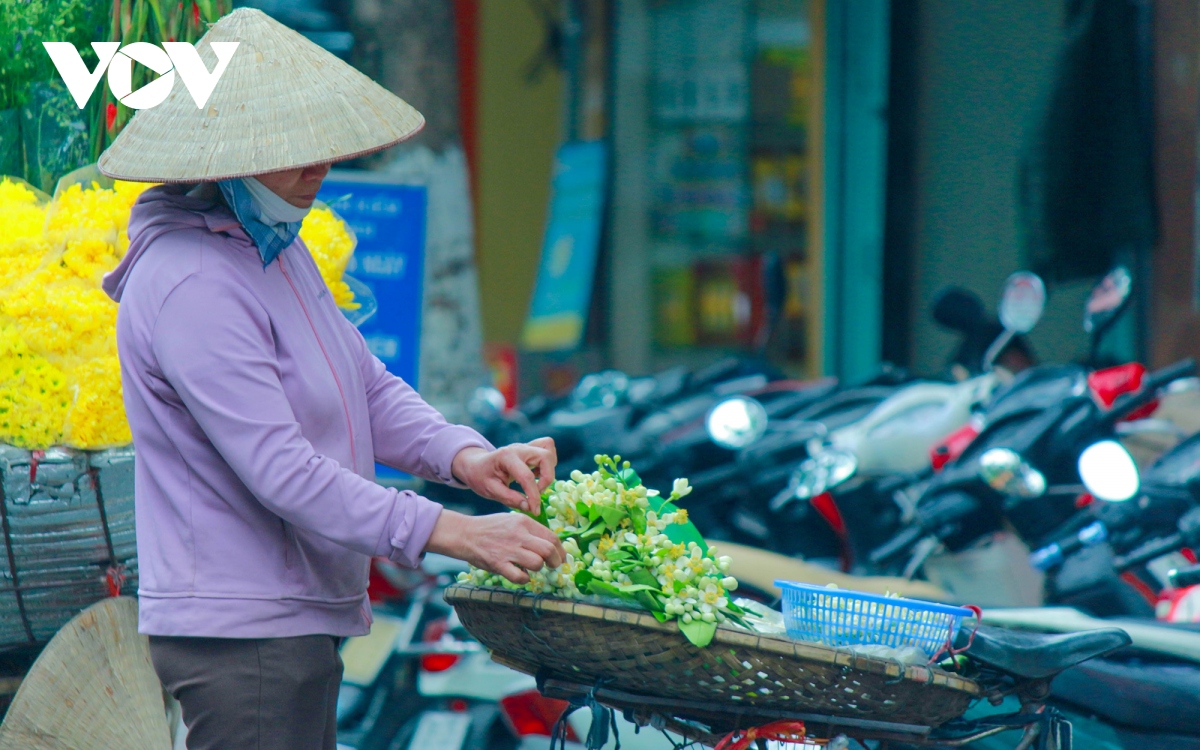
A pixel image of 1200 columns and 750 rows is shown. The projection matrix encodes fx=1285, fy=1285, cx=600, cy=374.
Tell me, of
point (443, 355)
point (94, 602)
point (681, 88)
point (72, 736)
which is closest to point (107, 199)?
point (94, 602)

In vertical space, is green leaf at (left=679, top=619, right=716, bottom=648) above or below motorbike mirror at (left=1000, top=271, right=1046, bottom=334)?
below

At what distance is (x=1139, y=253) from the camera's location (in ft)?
18.8

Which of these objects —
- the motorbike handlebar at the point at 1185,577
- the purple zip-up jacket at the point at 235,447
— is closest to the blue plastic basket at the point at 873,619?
the purple zip-up jacket at the point at 235,447

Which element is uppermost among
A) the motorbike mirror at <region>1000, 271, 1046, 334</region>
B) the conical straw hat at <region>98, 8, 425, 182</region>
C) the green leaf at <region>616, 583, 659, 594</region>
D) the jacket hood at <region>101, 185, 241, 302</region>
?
the conical straw hat at <region>98, 8, 425, 182</region>

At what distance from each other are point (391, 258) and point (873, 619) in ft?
8.01

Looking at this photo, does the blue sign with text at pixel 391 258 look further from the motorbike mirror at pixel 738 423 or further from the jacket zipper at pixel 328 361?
the jacket zipper at pixel 328 361

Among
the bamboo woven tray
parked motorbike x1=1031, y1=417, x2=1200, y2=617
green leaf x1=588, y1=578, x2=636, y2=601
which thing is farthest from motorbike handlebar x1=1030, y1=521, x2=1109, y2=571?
green leaf x1=588, y1=578, x2=636, y2=601

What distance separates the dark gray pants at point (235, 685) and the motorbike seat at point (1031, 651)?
1.04 meters

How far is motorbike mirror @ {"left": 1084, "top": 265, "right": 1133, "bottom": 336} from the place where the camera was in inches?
152

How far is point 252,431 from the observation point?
1.84 meters

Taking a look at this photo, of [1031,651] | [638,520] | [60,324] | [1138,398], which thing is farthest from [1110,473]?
[60,324]

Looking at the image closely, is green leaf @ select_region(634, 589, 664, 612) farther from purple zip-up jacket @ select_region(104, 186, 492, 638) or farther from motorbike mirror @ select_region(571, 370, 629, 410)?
motorbike mirror @ select_region(571, 370, 629, 410)

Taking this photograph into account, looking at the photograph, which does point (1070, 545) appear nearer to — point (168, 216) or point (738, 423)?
point (738, 423)

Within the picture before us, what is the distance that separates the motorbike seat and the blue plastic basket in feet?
0.23
